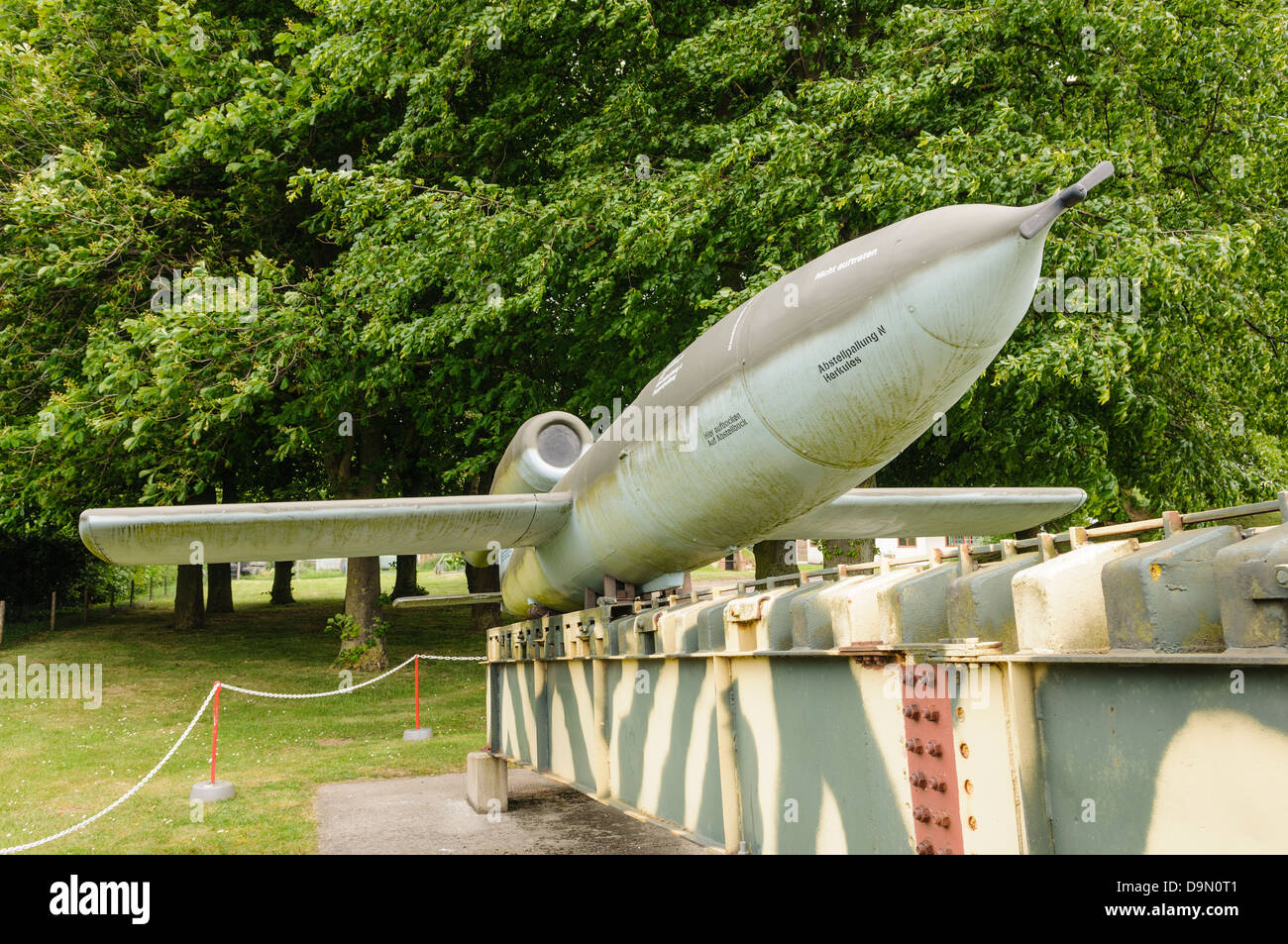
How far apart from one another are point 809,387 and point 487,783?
475 cm

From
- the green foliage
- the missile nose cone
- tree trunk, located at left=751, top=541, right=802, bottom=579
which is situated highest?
the missile nose cone

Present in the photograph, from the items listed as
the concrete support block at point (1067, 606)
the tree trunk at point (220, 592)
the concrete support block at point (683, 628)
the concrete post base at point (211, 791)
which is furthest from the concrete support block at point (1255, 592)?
the tree trunk at point (220, 592)

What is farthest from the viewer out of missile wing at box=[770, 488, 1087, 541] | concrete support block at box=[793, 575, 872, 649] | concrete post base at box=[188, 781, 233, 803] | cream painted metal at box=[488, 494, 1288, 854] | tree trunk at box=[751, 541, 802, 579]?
tree trunk at box=[751, 541, 802, 579]

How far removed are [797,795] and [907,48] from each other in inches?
350

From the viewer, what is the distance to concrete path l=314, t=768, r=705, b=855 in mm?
6281

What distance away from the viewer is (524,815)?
24.5ft

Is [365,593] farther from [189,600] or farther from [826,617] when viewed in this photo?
[826,617]

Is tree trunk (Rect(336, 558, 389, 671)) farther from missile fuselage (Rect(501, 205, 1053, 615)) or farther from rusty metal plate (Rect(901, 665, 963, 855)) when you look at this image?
rusty metal plate (Rect(901, 665, 963, 855))

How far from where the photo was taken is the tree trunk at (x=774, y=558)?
11.7 metres

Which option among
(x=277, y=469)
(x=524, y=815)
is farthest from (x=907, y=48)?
(x=277, y=469)

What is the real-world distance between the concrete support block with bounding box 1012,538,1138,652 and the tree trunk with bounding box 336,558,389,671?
13300 mm

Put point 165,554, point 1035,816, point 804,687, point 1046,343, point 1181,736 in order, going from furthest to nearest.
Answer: point 1046,343
point 165,554
point 804,687
point 1035,816
point 1181,736

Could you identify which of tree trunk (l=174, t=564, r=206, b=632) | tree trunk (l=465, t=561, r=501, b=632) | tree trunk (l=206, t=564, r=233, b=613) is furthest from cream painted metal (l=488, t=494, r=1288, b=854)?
tree trunk (l=206, t=564, r=233, b=613)

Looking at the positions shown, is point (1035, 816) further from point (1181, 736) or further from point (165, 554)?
point (165, 554)
